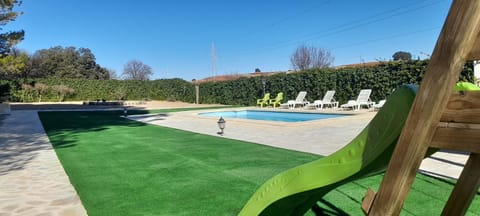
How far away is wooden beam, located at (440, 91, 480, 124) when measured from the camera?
1.05 meters

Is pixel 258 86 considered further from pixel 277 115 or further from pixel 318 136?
pixel 318 136

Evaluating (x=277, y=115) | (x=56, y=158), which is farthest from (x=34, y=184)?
(x=277, y=115)

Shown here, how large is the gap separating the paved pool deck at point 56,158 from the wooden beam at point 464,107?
13.3ft

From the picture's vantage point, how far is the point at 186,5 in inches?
1366

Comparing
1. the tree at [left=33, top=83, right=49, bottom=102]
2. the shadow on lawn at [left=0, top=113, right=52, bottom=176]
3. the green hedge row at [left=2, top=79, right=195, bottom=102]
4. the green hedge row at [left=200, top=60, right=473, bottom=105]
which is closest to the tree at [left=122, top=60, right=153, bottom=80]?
the green hedge row at [left=2, top=79, right=195, bottom=102]

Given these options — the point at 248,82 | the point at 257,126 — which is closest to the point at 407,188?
the point at 257,126

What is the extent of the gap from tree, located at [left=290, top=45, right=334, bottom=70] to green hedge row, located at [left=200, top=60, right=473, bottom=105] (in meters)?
24.0

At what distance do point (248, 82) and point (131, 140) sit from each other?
1796 cm

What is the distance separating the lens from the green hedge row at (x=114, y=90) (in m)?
34.0

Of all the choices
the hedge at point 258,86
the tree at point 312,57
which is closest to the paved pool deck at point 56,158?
the hedge at point 258,86

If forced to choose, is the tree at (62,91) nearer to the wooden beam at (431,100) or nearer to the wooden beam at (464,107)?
the wooden beam at (431,100)

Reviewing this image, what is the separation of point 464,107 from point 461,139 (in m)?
0.09

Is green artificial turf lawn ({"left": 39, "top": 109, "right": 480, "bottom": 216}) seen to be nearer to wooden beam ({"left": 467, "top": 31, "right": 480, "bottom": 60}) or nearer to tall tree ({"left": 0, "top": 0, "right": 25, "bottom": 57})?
wooden beam ({"left": 467, "top": 31, "right": 480, "bottom": 60})

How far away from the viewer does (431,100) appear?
108 centimetres
